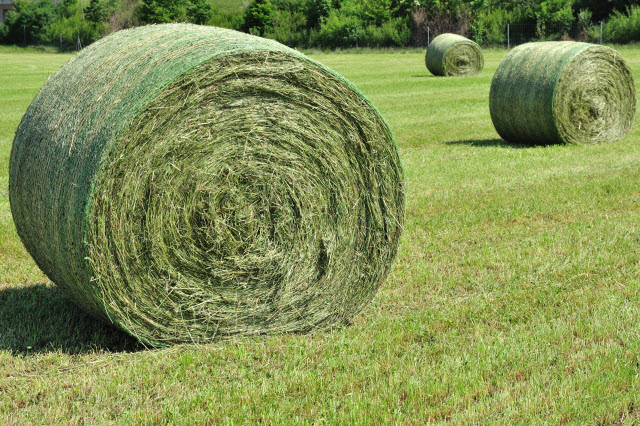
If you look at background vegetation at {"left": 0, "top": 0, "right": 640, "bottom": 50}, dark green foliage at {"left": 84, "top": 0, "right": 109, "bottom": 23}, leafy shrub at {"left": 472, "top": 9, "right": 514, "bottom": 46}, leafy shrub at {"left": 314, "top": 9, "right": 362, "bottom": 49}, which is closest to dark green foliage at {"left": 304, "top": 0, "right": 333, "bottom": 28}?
background vegetation at {"left": 0, "top": 0, "right": 640, "bottom": 50}

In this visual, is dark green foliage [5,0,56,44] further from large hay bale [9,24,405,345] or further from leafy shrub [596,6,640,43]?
large hay bale [9,24,405,345]

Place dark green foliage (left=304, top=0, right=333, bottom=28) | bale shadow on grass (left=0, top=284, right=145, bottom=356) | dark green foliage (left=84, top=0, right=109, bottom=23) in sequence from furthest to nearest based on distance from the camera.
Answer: dark green foliage (left=84, top=0, right=109, bottom=23) < dark green foliage (left=304, top=0, right=333, bottom=28) < bale shadow on grass (left=0, top=284, right=145, bottom=356)

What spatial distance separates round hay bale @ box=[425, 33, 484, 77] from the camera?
2844cm

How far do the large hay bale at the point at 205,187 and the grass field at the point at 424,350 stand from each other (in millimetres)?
310

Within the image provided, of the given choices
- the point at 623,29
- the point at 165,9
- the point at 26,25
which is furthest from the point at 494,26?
the point at 26,25

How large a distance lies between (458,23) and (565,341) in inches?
2086

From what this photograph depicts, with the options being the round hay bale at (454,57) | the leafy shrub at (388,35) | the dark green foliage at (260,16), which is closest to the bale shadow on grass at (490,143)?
the round hay bale at (454,57)

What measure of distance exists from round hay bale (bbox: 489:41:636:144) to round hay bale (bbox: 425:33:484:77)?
15.2 meters

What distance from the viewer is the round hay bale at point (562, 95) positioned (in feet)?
40.9

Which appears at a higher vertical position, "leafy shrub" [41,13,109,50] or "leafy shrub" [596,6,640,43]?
"leafy shrub" [41,13,109,50]

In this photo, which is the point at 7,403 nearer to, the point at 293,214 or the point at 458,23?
the point at 293,214

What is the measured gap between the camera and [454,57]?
93.9ft

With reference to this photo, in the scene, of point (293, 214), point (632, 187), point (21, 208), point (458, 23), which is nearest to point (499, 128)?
point (632, 187)

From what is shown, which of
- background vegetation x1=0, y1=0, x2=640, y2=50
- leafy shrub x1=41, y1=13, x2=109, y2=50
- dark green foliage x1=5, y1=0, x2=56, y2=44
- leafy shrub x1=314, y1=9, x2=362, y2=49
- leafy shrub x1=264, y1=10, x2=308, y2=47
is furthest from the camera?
dark green foliage x1=5, y1=0, x2=56, y2=44
